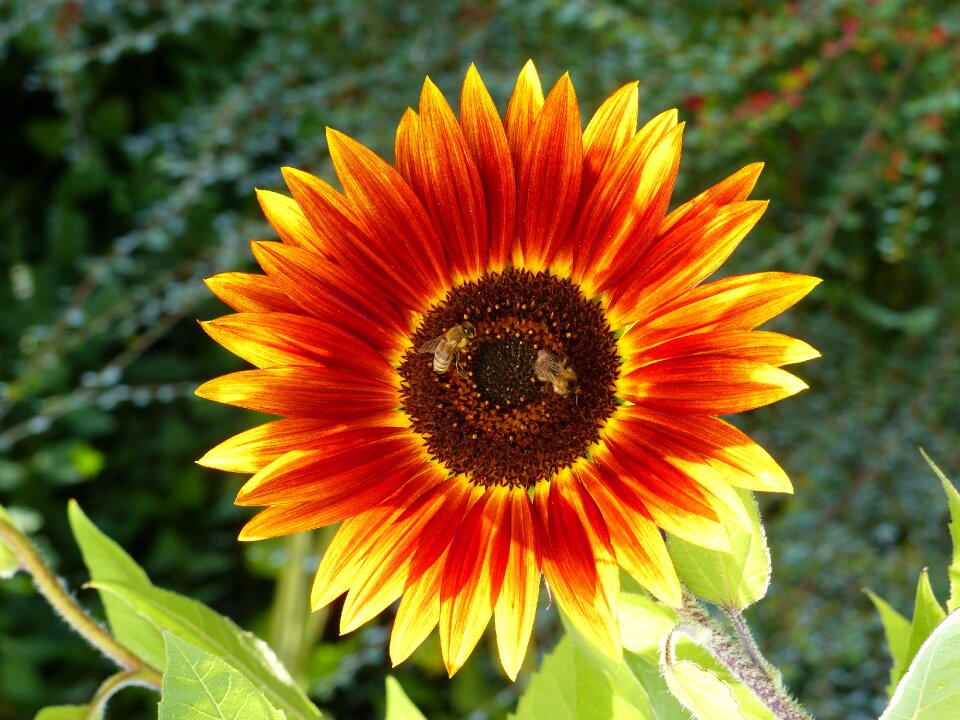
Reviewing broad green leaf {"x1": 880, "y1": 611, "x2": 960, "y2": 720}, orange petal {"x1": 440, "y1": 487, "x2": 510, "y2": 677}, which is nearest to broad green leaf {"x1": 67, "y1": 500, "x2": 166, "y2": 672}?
orange petal {"x1": 440, "y1": 487, "x2": 510, "y2": 677}

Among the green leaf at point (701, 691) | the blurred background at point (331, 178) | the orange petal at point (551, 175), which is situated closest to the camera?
the green leaf at point (701, 691)

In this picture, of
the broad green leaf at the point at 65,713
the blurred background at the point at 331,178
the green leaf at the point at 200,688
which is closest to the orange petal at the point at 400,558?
the green leaf at the point at 200,688

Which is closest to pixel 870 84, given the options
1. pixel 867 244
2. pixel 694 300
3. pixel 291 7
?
pixel 867 244

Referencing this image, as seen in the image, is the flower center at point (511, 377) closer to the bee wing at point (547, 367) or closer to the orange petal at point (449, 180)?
the bee wing at point (547, 367)

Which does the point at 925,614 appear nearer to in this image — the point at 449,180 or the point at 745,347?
the point at 745,347

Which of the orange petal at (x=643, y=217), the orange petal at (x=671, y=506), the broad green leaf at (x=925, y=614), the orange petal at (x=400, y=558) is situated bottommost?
the broad green leaf at (x=925, y=614)

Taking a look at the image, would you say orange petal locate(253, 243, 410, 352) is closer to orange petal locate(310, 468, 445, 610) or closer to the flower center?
the flower center

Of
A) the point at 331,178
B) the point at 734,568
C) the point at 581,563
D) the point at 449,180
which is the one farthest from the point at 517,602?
the point at 331,178
